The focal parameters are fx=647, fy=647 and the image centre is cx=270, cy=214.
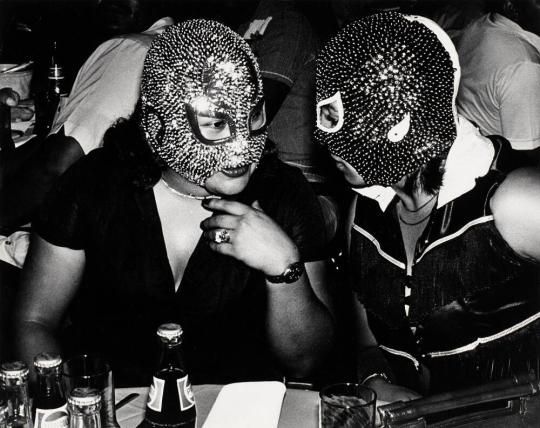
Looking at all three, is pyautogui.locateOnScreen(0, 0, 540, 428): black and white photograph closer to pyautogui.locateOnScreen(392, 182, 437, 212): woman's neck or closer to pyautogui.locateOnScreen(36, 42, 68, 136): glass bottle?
pyautogui.locateOnScreen(392, 182, 437, 212): woman's neck

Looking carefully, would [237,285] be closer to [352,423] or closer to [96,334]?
[96,334]

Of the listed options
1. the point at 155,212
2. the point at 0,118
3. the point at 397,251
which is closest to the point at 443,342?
the point at 397,251

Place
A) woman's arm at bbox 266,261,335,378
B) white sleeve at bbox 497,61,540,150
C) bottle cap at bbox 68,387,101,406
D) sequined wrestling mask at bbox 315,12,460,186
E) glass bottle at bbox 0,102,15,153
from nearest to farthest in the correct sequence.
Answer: bottle cap at bbox 68,387,101,406, sequined wrestling mask at bbox 315,12,460,186, woman's arm at bbox 266,261,335,378, white sleeve at bbox 497,61,540,150, glass bottle at bbox 0,102,15,153

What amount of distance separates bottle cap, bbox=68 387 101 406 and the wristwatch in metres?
0.81

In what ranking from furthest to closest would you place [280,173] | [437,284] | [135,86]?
[135,86] < [280,173] < [437,284]

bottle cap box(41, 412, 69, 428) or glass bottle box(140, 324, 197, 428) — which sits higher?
bottle cap box(41, 412, 69, 428)

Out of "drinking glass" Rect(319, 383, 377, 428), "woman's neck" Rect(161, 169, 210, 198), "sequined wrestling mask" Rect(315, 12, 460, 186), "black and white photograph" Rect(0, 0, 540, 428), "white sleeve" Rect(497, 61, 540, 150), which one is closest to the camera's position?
"drinking glass" Rect(319, 383, 377, 428)

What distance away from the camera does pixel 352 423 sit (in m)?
1.16

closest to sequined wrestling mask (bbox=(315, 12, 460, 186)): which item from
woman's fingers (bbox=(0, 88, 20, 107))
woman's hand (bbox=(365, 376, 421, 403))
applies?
woman's hand (bbox=(365, 376, 421, 403))

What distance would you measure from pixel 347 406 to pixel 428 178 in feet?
2.76

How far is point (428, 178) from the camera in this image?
1.81 meters

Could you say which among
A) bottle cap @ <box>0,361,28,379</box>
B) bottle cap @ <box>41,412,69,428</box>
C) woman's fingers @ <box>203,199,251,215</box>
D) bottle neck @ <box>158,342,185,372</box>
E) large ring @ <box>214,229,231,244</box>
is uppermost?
bottle cap @ <box>0,361,28,379</box>

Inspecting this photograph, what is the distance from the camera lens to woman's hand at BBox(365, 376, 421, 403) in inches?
67.8

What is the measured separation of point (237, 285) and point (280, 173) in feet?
1.29
